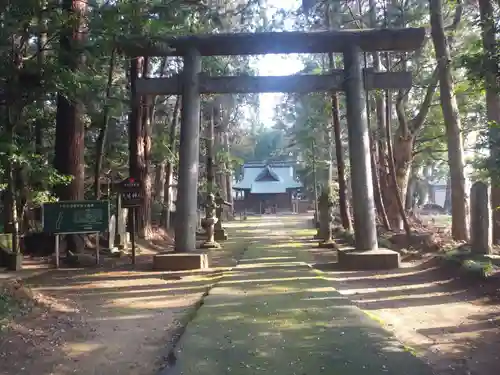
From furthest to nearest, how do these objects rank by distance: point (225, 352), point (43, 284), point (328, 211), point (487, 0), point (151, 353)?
point (328, 211) < point (487, 0) < point (43, 284) < point (151, 353) < point (225, 352)

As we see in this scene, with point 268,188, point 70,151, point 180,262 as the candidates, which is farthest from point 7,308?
point 268,188

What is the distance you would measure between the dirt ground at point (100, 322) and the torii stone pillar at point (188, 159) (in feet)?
3.66

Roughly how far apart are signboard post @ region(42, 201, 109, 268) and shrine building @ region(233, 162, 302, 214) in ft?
138

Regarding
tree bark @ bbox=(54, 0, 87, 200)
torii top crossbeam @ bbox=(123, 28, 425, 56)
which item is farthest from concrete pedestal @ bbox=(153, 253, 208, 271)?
torii top crossbeam @ bbox=(123, 28, 425, 56)

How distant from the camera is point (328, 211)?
60.0 ft

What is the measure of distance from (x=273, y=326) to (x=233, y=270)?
516 centimetres

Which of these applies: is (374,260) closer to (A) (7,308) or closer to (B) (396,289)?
(B) (396,289)

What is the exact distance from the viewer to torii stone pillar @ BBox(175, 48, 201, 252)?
38.8 ft

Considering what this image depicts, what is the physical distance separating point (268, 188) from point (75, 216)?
42.8 metres

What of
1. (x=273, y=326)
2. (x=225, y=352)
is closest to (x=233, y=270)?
(x=273, y=326)

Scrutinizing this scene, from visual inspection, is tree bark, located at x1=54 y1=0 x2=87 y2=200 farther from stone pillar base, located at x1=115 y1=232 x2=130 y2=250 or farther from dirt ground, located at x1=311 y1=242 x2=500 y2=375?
dirt ground, located at x1=311 y1=242 x2=500 y2=375

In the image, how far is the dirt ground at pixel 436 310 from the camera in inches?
202

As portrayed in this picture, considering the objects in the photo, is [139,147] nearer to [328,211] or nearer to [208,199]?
[208,199]

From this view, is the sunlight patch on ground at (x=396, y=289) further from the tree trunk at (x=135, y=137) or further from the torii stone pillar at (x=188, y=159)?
the tree trunk at (x=135, y=137)
